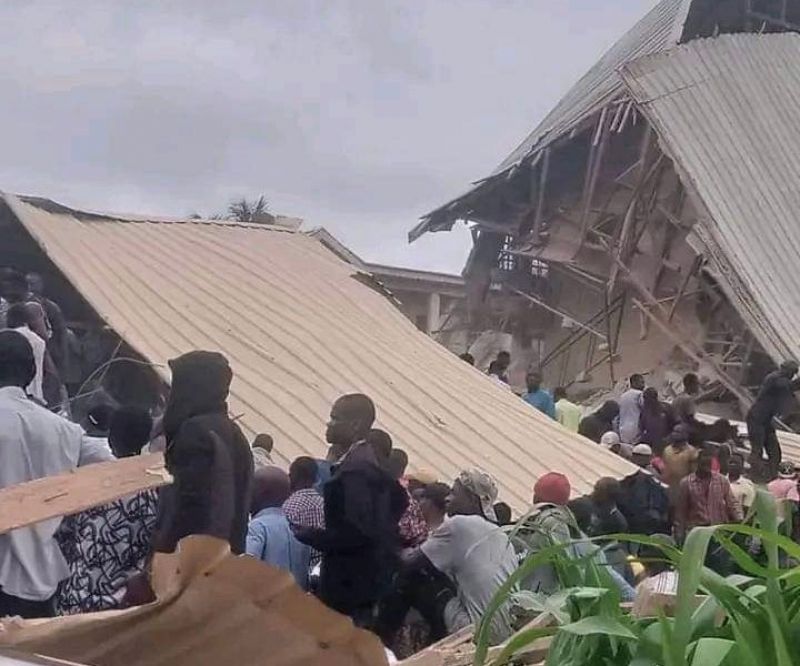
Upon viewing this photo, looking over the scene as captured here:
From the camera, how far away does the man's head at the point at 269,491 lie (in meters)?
5.59

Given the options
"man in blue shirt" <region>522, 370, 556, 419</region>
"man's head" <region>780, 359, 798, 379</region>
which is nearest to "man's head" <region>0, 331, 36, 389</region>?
"man in blue shirt" <region>522, 370, 556, 419</region>

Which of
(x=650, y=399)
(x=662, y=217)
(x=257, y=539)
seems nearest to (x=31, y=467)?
(x=257, y=539)

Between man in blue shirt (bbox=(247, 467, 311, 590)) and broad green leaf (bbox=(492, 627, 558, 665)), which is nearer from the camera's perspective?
broad green leaf (bbox=(492, 627, 558, 665))

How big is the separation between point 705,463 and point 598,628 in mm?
6514

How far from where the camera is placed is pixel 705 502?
758cm

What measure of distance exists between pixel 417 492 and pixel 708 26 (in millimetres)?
14015

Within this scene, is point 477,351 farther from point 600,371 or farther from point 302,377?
point 302,377

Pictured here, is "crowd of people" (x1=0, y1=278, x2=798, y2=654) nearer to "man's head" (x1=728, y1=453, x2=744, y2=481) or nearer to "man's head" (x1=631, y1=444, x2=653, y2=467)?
"man's head" (x1=728, y1=453, x2=744, y2=481)

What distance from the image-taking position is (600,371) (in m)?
17.8

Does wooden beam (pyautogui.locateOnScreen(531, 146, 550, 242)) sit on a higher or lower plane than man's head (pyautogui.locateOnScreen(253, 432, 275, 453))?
higher

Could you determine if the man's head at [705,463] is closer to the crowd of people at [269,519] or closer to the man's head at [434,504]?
the crowd of people at [269,519]

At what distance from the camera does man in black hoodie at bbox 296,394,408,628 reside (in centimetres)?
492

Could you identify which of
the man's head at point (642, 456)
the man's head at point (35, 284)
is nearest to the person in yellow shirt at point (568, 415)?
the man's head at point (642, 456)

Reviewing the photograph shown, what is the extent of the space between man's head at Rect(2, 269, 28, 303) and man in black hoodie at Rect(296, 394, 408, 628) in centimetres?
412
